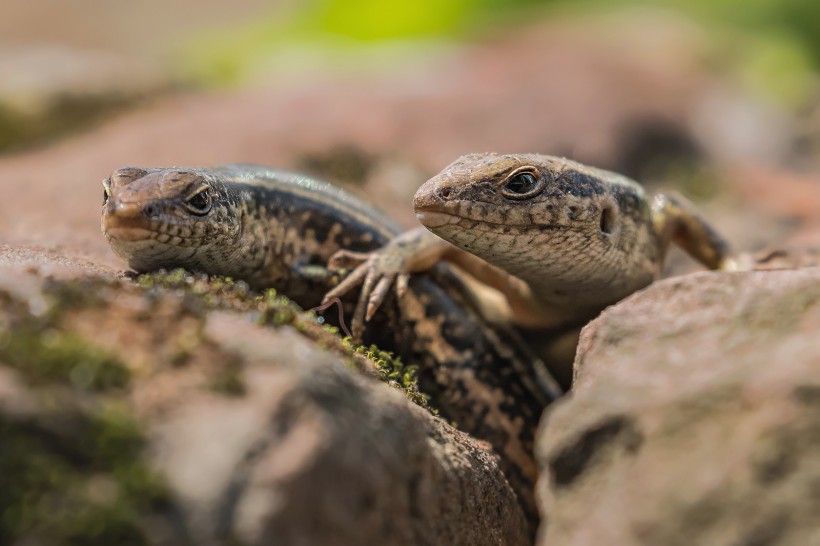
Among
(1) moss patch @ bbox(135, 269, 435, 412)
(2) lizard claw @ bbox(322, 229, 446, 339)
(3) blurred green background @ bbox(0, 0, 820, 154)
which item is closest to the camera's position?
(1) moss patch @ bbox(135, 269, 435, 412)

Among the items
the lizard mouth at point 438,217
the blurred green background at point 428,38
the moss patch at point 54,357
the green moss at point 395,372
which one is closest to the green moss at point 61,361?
the moss patch at point 54,357

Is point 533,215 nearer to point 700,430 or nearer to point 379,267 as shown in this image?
point 379,267

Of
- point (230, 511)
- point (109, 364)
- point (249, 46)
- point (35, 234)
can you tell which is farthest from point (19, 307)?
point (249, 46)

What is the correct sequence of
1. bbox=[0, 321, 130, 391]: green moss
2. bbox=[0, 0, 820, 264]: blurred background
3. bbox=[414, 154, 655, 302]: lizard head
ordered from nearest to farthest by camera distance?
bbox=[0, 321, 130, 391]: green moss < bbox=[414, 154, 655, 302]: lizard head < bbox=[0, 0, 820, 264]: blurred background

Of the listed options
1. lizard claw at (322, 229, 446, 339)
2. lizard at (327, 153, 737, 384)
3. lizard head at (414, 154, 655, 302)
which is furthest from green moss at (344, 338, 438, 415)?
lizard head at (414, 154, 655, 302)

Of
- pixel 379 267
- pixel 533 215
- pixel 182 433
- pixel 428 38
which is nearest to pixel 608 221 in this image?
pixel 533 215

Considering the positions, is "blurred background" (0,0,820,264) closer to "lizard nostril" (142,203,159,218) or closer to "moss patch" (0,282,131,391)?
"lizard nostril" (142,203,159,218)
